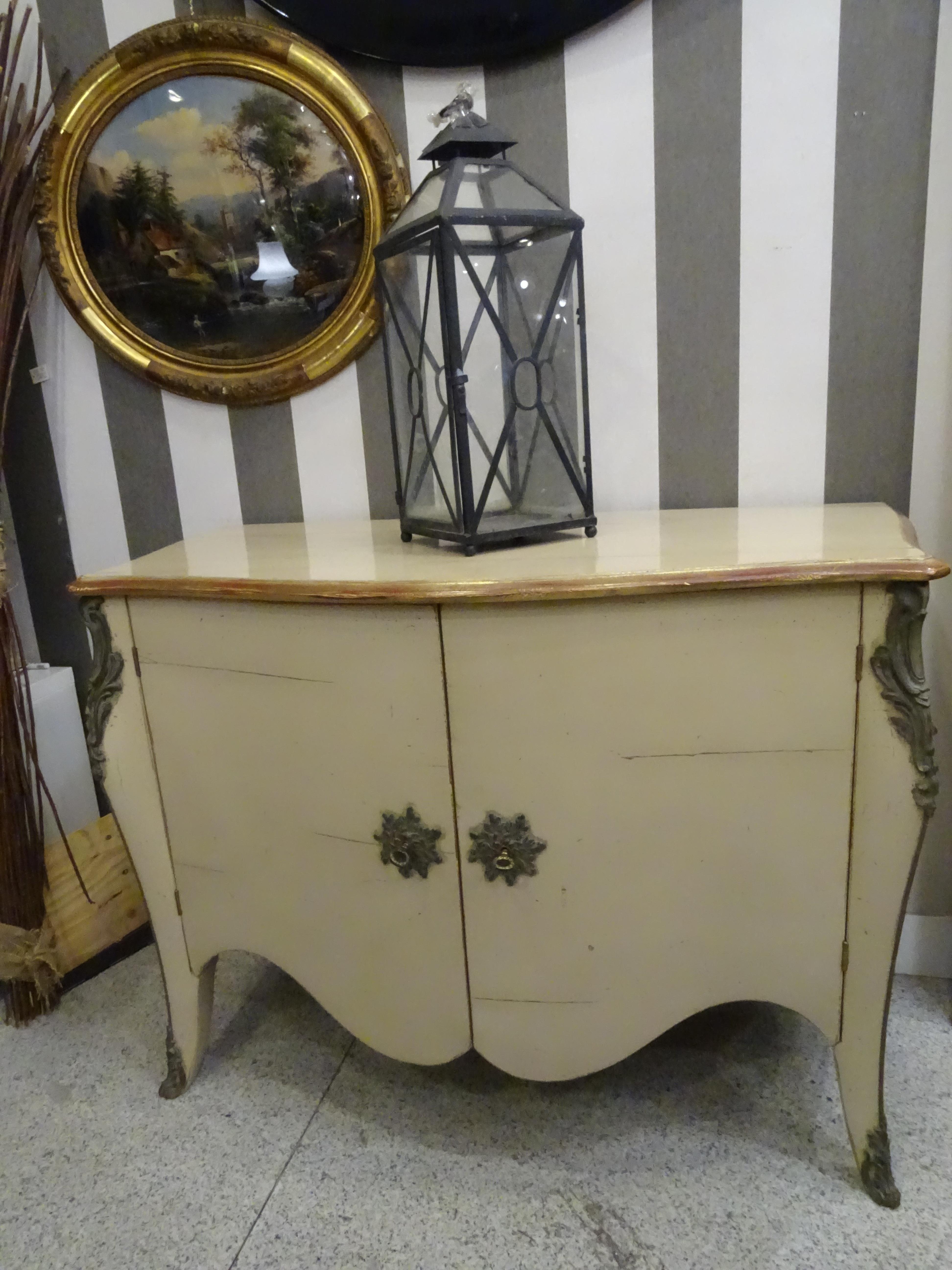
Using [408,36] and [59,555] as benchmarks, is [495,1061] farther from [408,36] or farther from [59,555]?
[408,36]

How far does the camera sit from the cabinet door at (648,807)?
3.01 ft

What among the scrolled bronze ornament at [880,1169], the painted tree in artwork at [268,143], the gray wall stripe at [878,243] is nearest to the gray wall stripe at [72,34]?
the painted tree in artwork at [268,143]

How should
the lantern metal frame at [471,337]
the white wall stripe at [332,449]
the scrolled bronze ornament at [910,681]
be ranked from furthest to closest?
the white wall stripe at [332,449], the lantern metal frame at [471,337], the scrolled bronze ornament at [910,681]

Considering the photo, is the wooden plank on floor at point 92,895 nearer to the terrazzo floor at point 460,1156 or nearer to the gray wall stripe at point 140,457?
the terrazzo floor at point 460,1156

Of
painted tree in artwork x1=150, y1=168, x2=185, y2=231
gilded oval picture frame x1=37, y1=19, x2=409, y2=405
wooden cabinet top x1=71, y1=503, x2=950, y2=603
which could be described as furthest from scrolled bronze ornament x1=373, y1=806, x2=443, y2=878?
painted tree in artwork x1=150, y1=168, x2=185, y2=231

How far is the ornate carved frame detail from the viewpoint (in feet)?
2.85

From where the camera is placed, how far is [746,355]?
1288 millimetres

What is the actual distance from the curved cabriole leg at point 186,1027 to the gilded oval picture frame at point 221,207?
0.98m

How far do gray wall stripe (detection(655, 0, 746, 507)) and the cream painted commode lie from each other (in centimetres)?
21

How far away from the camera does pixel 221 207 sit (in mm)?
1339

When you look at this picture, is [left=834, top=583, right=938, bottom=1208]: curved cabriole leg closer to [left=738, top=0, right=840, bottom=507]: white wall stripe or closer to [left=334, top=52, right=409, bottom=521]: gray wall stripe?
[left=738, top=0, right=840, bottom=507]: white wall stripe

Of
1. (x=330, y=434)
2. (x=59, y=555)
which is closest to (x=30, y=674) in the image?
(x=59, y=555)

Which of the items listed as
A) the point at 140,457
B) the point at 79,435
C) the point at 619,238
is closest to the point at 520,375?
the point at 619,238

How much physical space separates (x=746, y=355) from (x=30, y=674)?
1472mm
